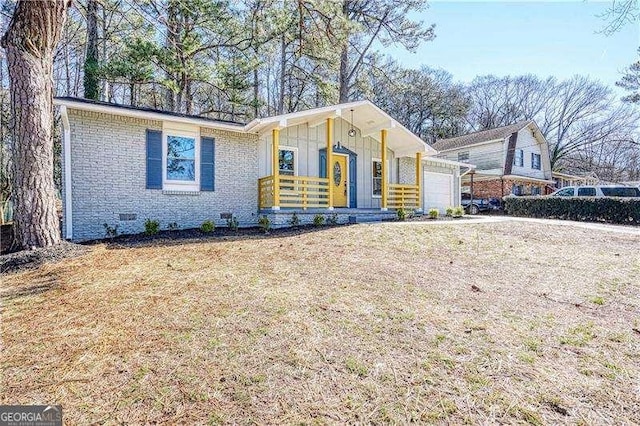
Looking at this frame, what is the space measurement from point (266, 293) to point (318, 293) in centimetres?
60

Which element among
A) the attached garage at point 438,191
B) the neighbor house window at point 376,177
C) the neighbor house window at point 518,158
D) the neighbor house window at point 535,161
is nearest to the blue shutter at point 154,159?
the neighbor house window at point 376,177

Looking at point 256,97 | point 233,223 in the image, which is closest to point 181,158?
point 233,223

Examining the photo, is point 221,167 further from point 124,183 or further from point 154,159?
point 124,183

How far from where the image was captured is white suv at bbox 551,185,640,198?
1584cm

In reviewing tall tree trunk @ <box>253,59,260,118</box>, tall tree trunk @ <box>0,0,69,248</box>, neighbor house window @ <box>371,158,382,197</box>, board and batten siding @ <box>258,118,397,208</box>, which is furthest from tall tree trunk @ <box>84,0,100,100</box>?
neighbor house window @ <box>371,158,382,197</box>

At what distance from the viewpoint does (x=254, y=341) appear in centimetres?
286

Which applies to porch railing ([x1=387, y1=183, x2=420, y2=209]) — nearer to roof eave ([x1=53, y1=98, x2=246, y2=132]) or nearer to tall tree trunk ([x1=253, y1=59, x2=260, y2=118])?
roof eave ([x1=53, y1=98, x2=246, y2=132])

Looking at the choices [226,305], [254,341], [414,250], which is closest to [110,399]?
[254,341]

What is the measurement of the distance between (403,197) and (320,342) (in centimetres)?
1126

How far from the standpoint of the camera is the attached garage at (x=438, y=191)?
16.2 metres

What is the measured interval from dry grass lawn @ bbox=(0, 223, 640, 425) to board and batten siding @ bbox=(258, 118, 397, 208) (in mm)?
6568

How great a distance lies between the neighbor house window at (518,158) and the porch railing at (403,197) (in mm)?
13898

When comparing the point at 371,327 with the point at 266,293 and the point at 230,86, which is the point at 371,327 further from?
the point at 230,86

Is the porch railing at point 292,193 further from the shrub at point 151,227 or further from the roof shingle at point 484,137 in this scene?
the roof shingle at point 484,137
